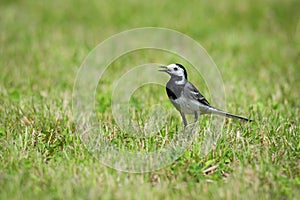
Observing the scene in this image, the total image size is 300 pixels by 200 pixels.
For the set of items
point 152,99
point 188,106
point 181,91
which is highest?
point 152,99

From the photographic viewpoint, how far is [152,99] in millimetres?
6340

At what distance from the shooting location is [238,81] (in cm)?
729

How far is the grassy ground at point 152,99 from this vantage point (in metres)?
3.80

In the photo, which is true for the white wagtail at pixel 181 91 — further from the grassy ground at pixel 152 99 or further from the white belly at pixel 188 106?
the grassy ground at pixel 152 99

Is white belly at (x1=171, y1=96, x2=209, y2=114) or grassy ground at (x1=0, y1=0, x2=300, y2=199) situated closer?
grassy ground at (x1=0, y1=0, x2=300, y2=199)

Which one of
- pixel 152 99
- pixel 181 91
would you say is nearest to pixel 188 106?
pixel 181 91

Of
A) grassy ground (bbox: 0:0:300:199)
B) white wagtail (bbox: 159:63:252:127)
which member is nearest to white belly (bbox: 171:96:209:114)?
white wagtail (bbox: 159:63:252:127)

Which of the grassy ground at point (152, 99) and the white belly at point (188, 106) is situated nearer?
the grassy ground at point (152, 99)

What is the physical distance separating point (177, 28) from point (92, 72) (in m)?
3.37

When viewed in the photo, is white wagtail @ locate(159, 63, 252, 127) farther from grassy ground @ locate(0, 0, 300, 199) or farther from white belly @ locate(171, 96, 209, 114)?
grassy ground @ locate(0, 0, 300, 199)

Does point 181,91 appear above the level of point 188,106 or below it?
above

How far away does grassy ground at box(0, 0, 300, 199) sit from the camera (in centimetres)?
380

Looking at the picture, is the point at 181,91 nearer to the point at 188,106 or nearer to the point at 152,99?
the point at 188,106

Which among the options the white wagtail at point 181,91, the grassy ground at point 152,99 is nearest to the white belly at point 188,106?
the white wagtail at point 181,91
